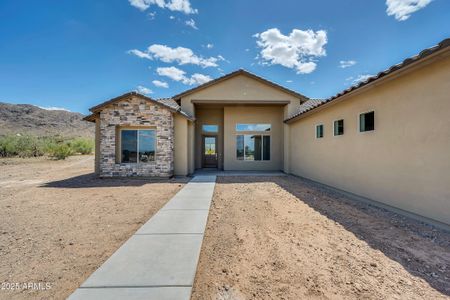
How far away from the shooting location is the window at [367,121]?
19.4 ft

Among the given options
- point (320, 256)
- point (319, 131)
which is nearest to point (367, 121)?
point (319, 131)

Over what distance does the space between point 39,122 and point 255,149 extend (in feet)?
217

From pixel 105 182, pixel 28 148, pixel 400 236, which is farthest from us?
pixel 28 148

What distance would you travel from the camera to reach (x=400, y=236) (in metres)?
3.73

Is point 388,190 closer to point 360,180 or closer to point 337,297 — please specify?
point 360,180

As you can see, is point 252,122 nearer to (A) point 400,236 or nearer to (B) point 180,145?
(B) point 180,145

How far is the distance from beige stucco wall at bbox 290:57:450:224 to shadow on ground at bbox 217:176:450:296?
43 cm

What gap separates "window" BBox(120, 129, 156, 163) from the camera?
34.0 feet

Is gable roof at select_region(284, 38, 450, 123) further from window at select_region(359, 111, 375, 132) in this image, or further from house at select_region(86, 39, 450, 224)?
window at select_region(359, 111, 375, 132)

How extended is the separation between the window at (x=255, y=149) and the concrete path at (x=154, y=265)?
9.56m

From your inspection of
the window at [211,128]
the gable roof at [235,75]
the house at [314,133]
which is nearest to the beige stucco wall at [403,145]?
the house at [314,133]

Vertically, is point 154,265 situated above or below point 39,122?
below

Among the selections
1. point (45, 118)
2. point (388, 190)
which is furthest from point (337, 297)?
point (45, 118)

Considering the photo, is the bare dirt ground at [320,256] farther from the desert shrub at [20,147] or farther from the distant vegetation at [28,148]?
the desert shrub at [20,147]
